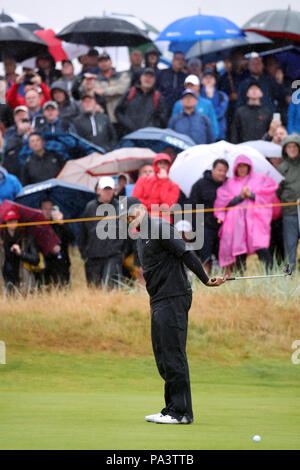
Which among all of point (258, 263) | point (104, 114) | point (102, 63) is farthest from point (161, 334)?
point (102, 63)

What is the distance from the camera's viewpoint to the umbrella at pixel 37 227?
1566cm

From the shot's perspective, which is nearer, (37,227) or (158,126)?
(37,227)

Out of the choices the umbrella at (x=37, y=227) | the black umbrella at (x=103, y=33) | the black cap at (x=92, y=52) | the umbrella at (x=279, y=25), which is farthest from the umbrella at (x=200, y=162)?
the black umbrella at (x=103, y=33)

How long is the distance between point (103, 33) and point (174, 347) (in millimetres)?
13732

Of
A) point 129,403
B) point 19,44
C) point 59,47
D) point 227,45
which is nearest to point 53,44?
point 59,47

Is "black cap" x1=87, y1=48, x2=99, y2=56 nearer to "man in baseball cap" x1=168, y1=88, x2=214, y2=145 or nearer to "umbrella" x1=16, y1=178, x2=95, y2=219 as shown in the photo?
"man in baseball cap" x1=168, y1=88, x2=214, y2=145

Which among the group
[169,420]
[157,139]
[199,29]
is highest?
[199,29]

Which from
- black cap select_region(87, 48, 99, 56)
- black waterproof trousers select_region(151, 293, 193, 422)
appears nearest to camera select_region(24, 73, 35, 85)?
black cap select_region(87, 48, 99, 56)

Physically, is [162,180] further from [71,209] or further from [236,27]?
[236,27]

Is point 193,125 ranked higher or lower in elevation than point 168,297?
higher

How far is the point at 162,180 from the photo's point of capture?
15.5 meters

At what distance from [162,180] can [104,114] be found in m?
3.25

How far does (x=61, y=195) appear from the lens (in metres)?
16.5

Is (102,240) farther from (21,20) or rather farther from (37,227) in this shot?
(21,20)
